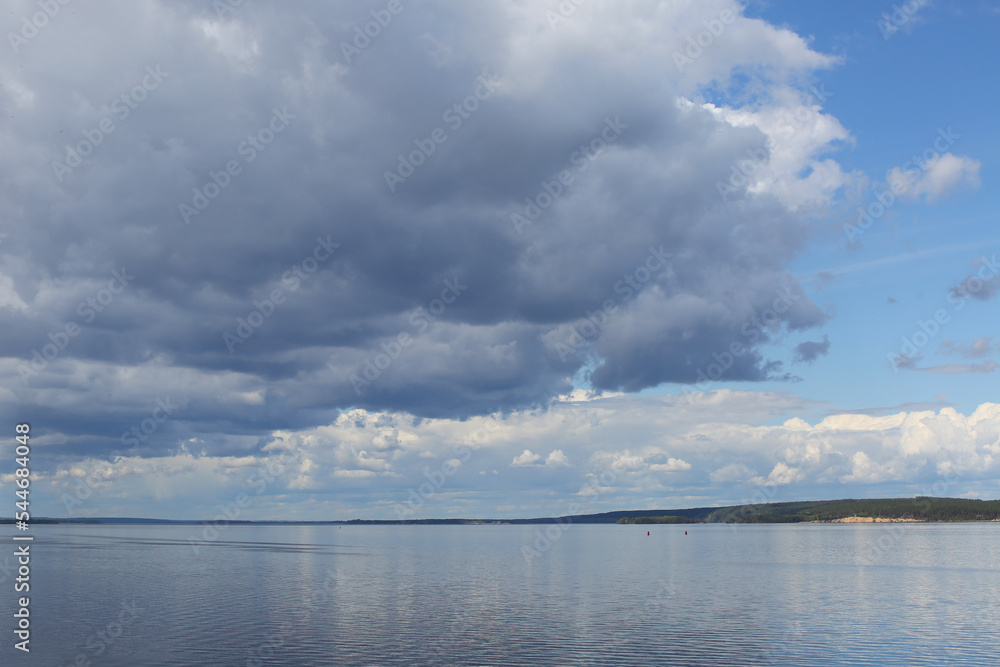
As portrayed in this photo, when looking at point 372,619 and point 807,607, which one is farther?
point 807,607

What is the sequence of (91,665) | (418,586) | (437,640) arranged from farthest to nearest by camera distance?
(418,586) → (437,640) → (91,665)

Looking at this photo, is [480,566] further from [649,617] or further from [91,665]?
[91,665]

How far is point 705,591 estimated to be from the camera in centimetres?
8981

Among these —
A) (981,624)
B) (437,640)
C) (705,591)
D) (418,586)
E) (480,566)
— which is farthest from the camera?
(480,566)

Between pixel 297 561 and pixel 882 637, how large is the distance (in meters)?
116

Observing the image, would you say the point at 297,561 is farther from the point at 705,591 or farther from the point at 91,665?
the point at 91,665

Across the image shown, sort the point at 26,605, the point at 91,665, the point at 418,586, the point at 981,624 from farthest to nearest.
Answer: the point at 418,586, the point at 26,605, the point at 981,624, the point at 91,665

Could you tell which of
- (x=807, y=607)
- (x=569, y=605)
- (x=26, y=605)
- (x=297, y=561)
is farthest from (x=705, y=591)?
(x=297, y=561)

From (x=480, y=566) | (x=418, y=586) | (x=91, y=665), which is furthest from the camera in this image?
(x=480, y=566)

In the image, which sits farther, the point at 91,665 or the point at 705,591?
the point at 705,591

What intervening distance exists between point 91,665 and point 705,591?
68.0 metres

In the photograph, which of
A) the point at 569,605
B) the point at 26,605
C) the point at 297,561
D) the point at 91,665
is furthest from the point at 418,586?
the point at 297,561

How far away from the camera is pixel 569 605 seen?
7625 cm

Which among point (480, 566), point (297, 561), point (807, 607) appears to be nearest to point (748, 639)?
point (807, 607)
